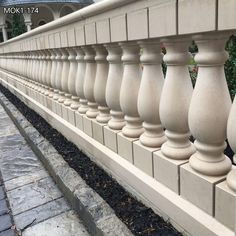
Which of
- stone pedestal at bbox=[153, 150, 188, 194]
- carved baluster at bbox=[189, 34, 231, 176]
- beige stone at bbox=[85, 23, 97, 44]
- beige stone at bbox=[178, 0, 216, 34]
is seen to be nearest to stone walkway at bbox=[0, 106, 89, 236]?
stone pedestal at bbox=[153, 150, 188, 194]

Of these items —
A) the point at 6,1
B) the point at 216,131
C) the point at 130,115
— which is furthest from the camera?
the point at 6,1

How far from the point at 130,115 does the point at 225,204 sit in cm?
83

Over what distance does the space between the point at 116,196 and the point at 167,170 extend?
0.54m

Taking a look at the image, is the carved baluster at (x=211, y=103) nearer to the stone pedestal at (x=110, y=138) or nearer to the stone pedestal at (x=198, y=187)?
the stone pedestal at (x=198, y=187)

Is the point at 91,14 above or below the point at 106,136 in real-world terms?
above

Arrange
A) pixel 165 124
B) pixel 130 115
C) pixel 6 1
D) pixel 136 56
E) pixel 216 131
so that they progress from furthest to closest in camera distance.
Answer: pixel 6 1 < pixel 130 115 < pixel 136 56 < pixel 165 124 < pixel 216 131

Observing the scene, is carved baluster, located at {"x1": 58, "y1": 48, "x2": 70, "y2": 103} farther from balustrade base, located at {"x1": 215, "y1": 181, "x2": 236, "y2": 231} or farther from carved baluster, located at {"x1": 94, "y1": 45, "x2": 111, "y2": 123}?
balustrade base, located at {"x1": 215, "y1": 181, "x2": 236, "y2": 231}

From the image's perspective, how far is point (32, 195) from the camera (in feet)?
8.17

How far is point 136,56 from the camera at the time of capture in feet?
6.00

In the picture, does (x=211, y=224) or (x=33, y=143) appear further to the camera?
(x=33, y=143)

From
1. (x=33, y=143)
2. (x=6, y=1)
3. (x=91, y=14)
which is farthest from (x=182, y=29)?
(x=6, y=1)

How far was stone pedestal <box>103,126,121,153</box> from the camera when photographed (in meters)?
2.19

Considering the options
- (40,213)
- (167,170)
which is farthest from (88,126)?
(167,170)

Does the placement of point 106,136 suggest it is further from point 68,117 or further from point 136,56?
point 68,117
